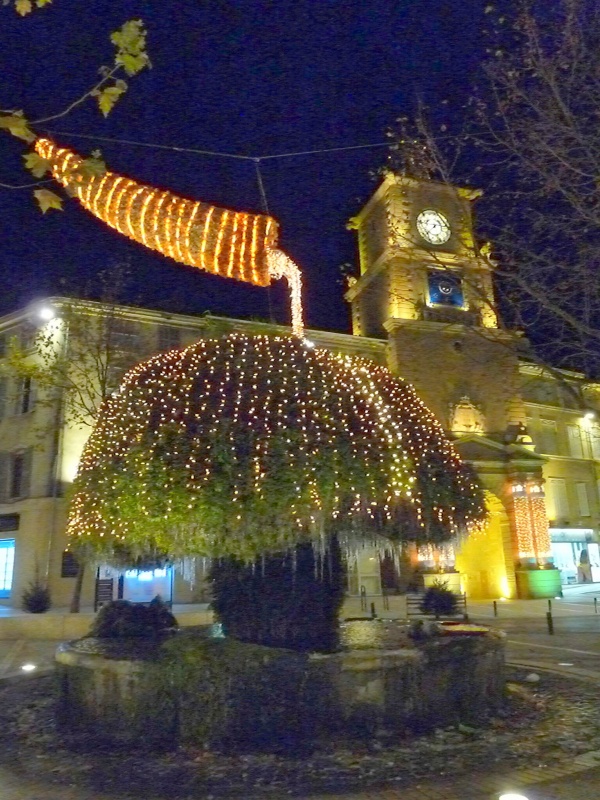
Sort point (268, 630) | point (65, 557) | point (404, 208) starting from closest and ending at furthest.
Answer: point (268, 630) < point (65, 557) < point (404, 208)

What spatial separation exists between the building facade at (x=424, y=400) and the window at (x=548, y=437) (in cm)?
10

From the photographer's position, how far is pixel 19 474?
2827 cm

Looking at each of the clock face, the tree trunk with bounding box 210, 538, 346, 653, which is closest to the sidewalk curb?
the tree trunk with bounding box 210, 538, 346, 653

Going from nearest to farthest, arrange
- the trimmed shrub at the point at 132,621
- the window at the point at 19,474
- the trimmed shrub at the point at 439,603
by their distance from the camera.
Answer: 1. the trimmed shrub at the point at 132,621
2. the trimmed shrub at the point at 439,603
3. the window at the point at 19,474

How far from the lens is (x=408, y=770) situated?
21.5ft

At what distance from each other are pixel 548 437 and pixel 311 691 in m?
34.4

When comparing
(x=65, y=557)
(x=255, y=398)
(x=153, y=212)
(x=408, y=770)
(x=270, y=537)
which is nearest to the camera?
(x=408, y=770)

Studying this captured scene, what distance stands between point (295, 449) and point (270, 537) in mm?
1004

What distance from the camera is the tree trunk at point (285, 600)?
870 centimetres

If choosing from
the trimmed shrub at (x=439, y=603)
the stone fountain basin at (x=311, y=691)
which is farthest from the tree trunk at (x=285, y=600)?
the trimmed shrub at (x=439, y=603)

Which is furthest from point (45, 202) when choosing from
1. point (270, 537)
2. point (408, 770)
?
point (408, 770)

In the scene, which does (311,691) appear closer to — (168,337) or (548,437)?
(168,337)

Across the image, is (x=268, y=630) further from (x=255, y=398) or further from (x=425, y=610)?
(x=425, y=610)

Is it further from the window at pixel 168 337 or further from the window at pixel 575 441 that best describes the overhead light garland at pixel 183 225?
the window at pixel 575 441
